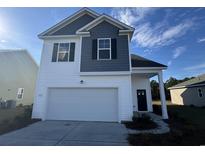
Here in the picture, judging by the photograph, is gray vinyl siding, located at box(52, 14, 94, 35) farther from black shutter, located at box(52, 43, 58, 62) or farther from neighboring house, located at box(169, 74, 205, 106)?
neighboring house, located at box(169, 74, 205, 106)

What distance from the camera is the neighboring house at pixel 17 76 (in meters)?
16.1

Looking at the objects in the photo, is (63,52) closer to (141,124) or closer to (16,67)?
(141,124)

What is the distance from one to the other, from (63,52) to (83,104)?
14.0 ft

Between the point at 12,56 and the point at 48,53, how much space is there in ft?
33.5

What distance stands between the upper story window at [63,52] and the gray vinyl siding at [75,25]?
1019 mm

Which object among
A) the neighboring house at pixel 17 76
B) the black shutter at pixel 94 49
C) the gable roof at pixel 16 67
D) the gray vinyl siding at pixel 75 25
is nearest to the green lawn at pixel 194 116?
the black shutter at pixel 94 49

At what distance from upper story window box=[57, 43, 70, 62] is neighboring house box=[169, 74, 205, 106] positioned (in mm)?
17490

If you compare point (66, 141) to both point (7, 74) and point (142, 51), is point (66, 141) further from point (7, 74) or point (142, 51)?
point (7, 74)

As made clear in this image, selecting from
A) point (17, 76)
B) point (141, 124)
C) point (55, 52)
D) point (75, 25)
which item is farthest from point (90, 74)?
point (17, 76)

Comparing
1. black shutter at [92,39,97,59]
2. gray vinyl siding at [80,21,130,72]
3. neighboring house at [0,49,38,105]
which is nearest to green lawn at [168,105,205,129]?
gray vinyl siding at [80,21,130,72]

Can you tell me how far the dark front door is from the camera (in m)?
13.2

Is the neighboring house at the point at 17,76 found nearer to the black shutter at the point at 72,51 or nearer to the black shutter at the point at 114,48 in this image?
the black shutter at the point at 72,51

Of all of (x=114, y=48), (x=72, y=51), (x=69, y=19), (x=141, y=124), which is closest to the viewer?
(x=141, y=124)

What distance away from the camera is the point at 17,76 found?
17609 millimetres
